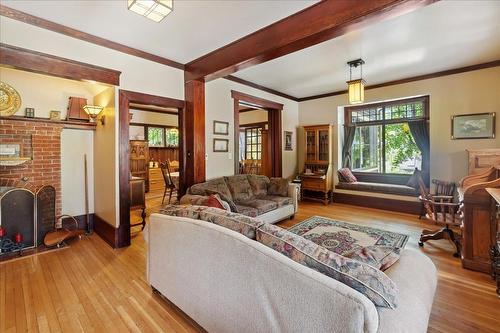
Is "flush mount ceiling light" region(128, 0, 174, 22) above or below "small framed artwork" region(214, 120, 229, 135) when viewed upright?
above

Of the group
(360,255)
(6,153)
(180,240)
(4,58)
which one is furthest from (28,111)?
(360,255)

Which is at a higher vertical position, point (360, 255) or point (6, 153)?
point (6, 153)

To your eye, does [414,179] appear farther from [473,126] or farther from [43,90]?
[43,90]

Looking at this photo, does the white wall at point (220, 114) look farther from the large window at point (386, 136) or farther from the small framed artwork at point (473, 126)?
the small framed artwork at point (473, 126)

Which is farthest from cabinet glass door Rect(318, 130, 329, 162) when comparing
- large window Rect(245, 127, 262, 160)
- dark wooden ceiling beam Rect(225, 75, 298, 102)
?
large window Rect(245, 127, 262, 160)

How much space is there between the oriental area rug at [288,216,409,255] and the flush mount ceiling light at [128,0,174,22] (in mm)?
3133

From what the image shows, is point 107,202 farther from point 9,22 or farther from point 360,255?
point 360,255

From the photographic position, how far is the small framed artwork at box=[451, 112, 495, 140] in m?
4.12

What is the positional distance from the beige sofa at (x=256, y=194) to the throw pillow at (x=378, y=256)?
6.55 ft

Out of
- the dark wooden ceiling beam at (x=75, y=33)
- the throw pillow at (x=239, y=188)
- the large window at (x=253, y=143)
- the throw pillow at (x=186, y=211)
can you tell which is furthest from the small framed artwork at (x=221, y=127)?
the large window at (x=253, y=143)

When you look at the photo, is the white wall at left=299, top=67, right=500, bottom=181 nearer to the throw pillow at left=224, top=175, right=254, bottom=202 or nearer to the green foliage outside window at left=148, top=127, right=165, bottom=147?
the throw pillow at left=224, top=175, right=254, bottom=202

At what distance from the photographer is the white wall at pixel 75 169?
12.6 feet

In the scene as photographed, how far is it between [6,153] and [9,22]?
1.69 m

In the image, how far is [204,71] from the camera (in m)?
3.65
